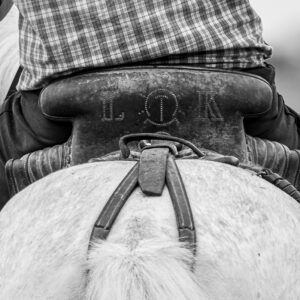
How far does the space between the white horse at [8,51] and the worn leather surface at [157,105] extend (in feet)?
3.21

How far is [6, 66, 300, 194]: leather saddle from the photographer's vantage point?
2172 mm

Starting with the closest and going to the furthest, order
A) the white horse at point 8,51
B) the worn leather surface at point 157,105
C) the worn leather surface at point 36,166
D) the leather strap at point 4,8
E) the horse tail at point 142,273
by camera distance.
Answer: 1. the horse tail at point 142,273
2. the worn leather surface at point 157,105
3. the worn leather surface at point 36,166
4. the white horse at point 8,51
5. the leather strap at point 4,8

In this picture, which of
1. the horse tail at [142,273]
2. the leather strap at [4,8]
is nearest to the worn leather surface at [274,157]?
the horse tail at [142,273]

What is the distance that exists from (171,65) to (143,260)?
91cm

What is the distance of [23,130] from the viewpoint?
249cm

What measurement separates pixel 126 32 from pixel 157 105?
21 cm

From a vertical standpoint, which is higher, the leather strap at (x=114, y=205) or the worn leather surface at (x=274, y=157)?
the leather strap at (x=114, y=205)

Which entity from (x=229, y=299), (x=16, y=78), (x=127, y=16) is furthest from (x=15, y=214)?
(x=16, y=78)

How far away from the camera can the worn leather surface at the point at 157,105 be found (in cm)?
217

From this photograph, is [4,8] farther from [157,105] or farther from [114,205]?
[114,205]

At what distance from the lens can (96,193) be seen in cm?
168

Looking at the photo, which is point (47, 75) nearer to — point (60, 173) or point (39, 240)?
point (60, 173)

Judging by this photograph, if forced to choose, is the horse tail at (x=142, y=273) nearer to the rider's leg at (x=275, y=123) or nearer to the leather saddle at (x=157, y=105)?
Result: the leather saddle at (x=157, y=105)

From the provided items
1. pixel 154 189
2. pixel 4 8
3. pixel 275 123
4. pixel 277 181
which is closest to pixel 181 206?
pixel 154 189
